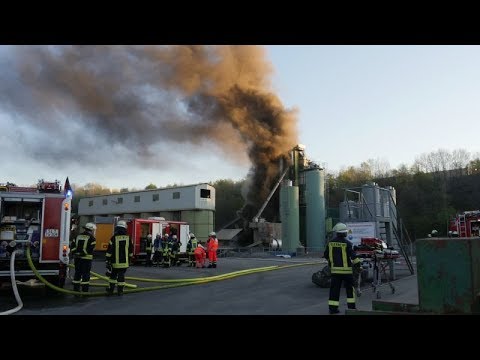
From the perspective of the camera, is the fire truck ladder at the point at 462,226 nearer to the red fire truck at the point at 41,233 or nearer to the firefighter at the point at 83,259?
the firefighter at the point at 83,259

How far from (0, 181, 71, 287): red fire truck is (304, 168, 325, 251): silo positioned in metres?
24.1

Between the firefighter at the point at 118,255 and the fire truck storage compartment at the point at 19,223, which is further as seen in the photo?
the fire truck storage compartment at the point at 19,223

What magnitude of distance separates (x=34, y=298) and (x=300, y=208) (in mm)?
26838

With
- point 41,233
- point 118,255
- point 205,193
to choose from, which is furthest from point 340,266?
point 205,193

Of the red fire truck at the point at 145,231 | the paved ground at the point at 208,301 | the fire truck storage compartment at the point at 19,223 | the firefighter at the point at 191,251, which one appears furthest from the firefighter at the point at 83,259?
the red fire truck at the point at 145,231

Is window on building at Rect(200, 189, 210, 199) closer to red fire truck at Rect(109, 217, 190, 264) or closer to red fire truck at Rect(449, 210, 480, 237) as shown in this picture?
red fire truck at Rect(109, 217, 190, 264)

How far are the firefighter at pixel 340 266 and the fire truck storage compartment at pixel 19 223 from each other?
276 inches

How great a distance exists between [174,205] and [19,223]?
28274 mm

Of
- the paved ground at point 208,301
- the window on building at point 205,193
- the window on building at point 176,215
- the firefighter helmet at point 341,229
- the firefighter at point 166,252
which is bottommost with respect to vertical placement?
the paved ground at point 208,301

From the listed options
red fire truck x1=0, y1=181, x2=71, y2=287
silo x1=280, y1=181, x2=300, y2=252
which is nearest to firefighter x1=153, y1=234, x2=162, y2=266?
red fire truck x1=0, y1=181, x2=71, y2=287

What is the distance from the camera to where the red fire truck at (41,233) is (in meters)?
9.50

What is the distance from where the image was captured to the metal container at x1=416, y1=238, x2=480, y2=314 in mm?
4367
